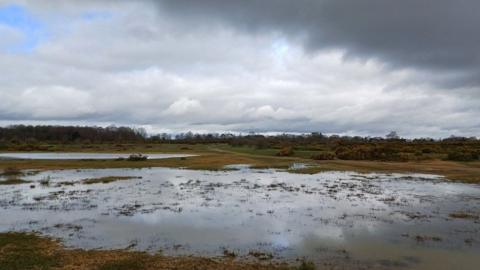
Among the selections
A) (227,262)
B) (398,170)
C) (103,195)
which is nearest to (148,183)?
(103,195)

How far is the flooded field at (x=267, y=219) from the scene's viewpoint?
15.5 meters

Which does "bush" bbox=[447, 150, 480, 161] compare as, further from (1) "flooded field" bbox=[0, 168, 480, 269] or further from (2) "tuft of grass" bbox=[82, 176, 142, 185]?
(2) "tuft of grass" bbox=[82, 176, 142, 185]

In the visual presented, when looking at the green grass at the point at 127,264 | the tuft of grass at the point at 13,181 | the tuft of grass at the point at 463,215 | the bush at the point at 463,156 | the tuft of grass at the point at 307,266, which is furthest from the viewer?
the bush at the point at 463,156

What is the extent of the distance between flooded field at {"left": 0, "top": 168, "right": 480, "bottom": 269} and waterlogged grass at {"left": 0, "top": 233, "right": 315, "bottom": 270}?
35.0 inches

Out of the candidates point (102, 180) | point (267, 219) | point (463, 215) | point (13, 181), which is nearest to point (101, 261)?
point (267, 219)

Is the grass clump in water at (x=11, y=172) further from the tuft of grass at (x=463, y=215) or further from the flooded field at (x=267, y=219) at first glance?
the tuft of grass at (x=463, y=215)

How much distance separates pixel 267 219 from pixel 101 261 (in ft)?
31.0

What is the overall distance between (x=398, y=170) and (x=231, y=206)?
3297cm

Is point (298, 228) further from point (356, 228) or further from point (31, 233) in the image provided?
point (31, 233)

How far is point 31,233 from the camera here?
57.8 ft

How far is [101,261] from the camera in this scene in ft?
44.7

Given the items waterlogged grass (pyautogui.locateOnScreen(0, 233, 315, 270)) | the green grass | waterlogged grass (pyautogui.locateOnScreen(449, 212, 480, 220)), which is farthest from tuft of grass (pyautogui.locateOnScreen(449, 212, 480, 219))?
the green grass

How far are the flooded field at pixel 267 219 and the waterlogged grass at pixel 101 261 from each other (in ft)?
2.92

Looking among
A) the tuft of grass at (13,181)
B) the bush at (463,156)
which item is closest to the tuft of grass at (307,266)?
the tuft of grass at (13,181)
